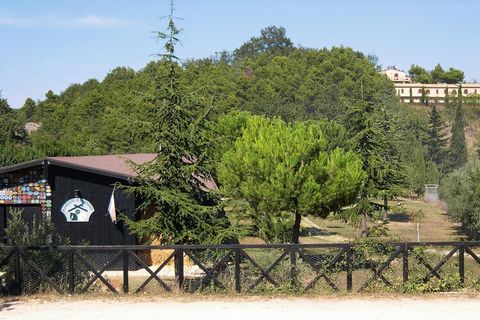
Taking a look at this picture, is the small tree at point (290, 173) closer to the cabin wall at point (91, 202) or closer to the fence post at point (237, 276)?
the cabin wall at point (91, 202)

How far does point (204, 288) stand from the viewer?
40.9 ft

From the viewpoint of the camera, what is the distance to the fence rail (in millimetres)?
12336

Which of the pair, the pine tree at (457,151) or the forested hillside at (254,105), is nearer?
the forested hillside at (254,105)

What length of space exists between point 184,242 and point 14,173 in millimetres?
8810

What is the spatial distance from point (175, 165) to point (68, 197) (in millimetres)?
7065

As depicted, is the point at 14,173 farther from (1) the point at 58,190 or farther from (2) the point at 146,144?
(2) the point at 146,144

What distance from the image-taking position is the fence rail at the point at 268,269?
40.5 ft

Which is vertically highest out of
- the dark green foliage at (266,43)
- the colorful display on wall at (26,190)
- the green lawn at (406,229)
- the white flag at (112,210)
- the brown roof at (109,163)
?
the dark green foliage at (266,43)

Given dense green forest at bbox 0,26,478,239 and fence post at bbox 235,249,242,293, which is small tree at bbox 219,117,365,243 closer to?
dense green forest at bbox 0,26,478,239

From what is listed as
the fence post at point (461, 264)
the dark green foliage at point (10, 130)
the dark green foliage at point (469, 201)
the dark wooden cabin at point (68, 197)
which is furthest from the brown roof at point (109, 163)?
the dark green foliage at point (10, 130)

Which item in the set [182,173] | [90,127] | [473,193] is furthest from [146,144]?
[90,127]

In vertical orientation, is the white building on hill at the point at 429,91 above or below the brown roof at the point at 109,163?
above

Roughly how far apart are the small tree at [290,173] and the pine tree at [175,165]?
5.54 metres

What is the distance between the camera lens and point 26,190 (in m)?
21.2
